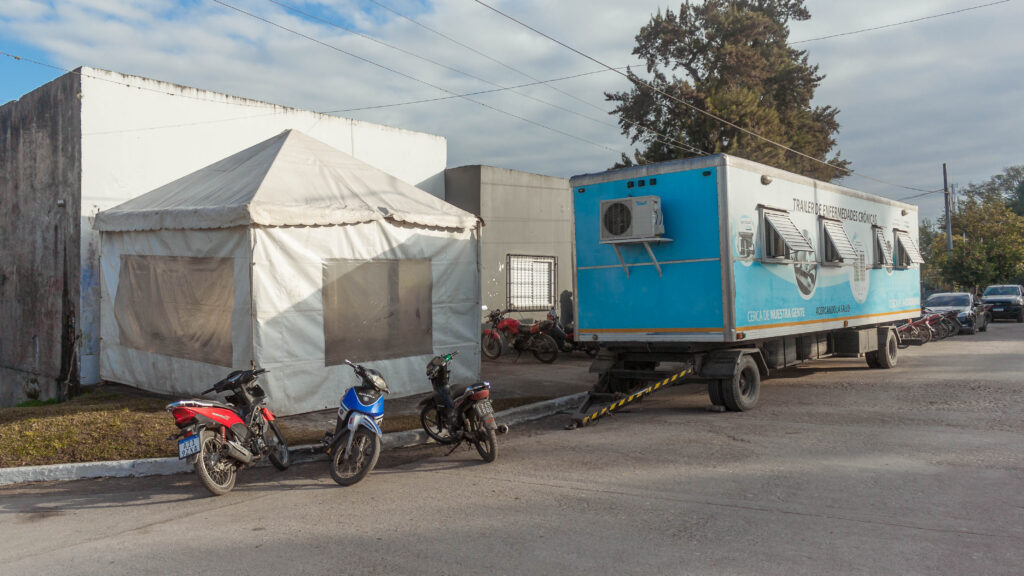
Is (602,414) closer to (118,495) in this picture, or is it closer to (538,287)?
(118,495)

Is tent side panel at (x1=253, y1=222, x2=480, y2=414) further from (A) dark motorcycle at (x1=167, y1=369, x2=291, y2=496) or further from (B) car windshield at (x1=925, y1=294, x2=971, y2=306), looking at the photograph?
(B) car windshield at (x1=925, y1=294, x2=971, y2=306)

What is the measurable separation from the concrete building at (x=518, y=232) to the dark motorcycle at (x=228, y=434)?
9901mm

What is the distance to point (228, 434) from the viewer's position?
6.60m

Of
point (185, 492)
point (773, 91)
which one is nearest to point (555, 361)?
point (185, 492)

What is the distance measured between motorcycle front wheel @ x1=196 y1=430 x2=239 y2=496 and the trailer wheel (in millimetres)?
6241

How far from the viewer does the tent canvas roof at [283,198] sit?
30.8 feet

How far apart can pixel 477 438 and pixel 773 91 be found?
3209 centimetres

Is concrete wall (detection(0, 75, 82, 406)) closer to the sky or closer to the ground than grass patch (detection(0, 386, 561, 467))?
closer to the sky

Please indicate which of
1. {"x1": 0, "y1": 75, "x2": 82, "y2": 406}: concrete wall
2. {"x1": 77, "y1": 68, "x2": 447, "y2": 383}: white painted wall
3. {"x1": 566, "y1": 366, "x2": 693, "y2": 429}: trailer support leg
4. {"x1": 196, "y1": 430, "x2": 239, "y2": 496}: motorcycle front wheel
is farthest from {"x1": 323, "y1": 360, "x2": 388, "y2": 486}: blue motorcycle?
{"x1": 0, "y1": 75, "x2": 82, "y2": 406}: concrete wall

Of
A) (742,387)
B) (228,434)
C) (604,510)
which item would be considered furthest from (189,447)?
(742,387)

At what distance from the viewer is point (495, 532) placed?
509 cm

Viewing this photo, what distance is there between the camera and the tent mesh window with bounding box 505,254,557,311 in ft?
59.6

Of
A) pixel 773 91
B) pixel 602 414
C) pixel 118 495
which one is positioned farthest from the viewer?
pixel 773 91

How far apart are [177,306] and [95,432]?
2.65 metres
